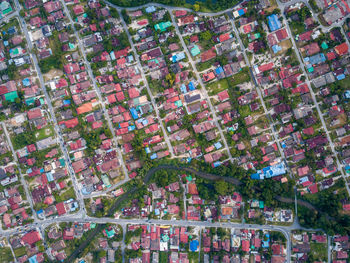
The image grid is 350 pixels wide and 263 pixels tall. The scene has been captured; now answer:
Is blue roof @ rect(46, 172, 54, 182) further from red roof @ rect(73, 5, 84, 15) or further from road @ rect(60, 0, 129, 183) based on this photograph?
red roof @ rect(73, 5, 84, 15)

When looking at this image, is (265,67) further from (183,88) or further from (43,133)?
(43,133)

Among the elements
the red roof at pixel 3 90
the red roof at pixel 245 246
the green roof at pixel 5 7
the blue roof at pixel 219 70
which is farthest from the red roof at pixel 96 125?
the red roof at pixel 245 246

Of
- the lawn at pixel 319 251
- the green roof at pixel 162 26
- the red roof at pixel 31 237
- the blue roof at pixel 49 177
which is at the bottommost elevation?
the lawn at pixel 319 251

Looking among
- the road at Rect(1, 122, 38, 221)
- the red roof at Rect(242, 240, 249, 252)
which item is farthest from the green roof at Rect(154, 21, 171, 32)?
the red roof at Rect(242, 240, 249, 252)

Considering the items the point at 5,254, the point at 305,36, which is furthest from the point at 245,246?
the point at 5,254

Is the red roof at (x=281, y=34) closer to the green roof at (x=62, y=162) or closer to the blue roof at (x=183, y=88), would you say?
the blue roof at (x=183, y=88)

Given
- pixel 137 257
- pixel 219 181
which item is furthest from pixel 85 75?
pixel 137 257

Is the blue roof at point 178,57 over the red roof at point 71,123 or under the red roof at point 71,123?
over
